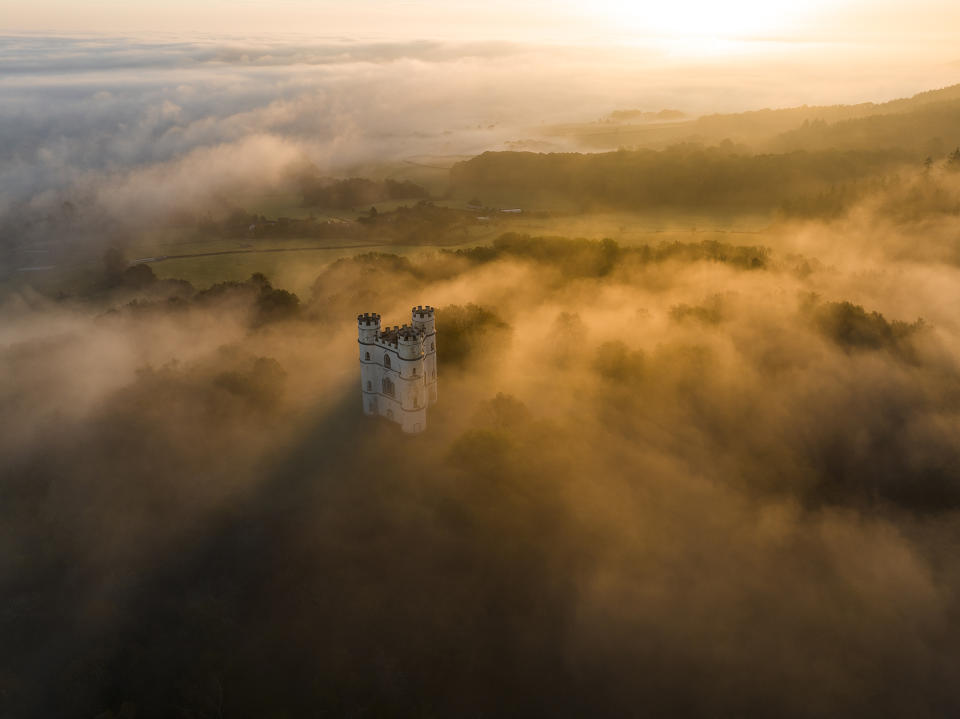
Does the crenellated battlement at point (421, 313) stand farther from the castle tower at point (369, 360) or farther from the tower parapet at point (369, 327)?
the tower parapet at point (369, 327)

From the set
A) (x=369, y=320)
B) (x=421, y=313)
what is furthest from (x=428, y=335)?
(x=369, y=320)

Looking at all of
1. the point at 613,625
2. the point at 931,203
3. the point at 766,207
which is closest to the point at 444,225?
the point at 766,207

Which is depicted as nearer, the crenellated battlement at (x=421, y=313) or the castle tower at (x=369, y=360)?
the castle tower at (x=369, y=360)

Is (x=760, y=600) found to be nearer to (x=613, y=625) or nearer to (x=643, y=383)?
(x=613, y=625)

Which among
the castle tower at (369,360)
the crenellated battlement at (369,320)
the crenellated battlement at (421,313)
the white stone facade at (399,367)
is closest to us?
the white stone facade at (399,367)

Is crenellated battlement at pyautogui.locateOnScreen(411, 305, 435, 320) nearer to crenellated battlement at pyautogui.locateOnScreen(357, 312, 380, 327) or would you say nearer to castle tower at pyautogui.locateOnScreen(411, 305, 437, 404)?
castle tower at pyautogui.locateOnScreen(411, 305, 437, 404)

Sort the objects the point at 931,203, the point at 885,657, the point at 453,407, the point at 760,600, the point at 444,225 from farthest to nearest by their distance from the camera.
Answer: the point at 444,225 < the point at 931,203 < the point at 453,407 < the point at 760,600 < the point at 885,657

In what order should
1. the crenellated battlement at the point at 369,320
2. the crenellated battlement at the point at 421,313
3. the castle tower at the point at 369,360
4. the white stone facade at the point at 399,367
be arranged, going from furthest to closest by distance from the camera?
1. the crenellated battlement at the point at 421,313
2. the castle tower at the point at 369,360
3. the crenellated battlement at the point at 369,320
4. the white stone facade at the point at 399,367

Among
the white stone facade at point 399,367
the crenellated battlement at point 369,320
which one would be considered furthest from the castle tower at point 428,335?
the crenellated battlement at point 369,320

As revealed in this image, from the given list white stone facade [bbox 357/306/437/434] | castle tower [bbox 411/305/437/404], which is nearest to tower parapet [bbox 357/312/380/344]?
white stone facade [bbox 357/306/437/434]
